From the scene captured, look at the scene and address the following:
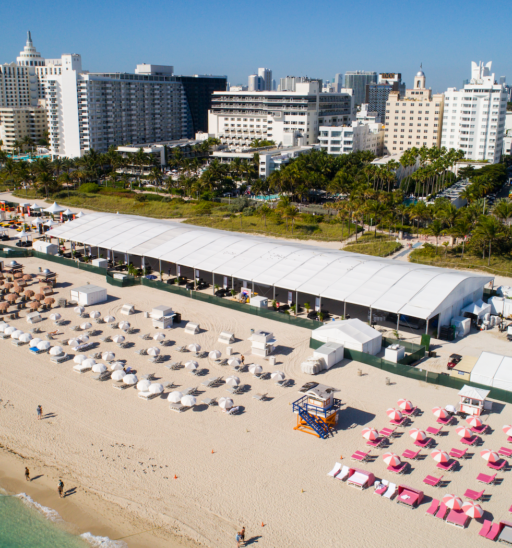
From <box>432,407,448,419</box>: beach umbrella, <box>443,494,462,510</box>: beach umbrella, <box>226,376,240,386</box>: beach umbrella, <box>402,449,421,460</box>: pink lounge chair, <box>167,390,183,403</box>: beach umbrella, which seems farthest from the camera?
<box>226,376,240,386</box>: beach umbrella

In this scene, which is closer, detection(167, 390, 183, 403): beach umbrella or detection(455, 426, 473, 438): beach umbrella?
detection(455, 426, 473, 438): beach umbrella

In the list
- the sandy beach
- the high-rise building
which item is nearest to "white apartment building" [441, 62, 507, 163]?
the high-rise building

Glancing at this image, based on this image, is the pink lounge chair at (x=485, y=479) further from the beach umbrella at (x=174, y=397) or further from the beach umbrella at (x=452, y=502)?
the beach umbrella at (x=174, y=397)

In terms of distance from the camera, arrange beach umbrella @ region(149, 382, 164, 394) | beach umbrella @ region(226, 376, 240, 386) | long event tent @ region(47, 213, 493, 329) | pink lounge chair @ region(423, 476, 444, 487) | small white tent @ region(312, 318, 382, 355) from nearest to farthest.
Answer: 1. pink lounge chair @ region(423, 476, 444, 487)
2. beach umbrella @ region(149, 382, 164, 394)
3. beach umbrella @ region(226, 376, 240, 386)
4. small white tent @ region(312, 318, 382, 355)
5. long event tent @ region(47, 213, 493, 329)

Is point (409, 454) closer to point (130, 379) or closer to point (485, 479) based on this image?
point (485, 479)

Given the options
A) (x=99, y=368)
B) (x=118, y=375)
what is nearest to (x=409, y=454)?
(x=118, y=375)

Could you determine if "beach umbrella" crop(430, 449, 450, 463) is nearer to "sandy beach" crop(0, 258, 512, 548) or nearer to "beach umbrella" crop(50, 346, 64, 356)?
"sandy beach" crop(0, 258, 512, 548)
